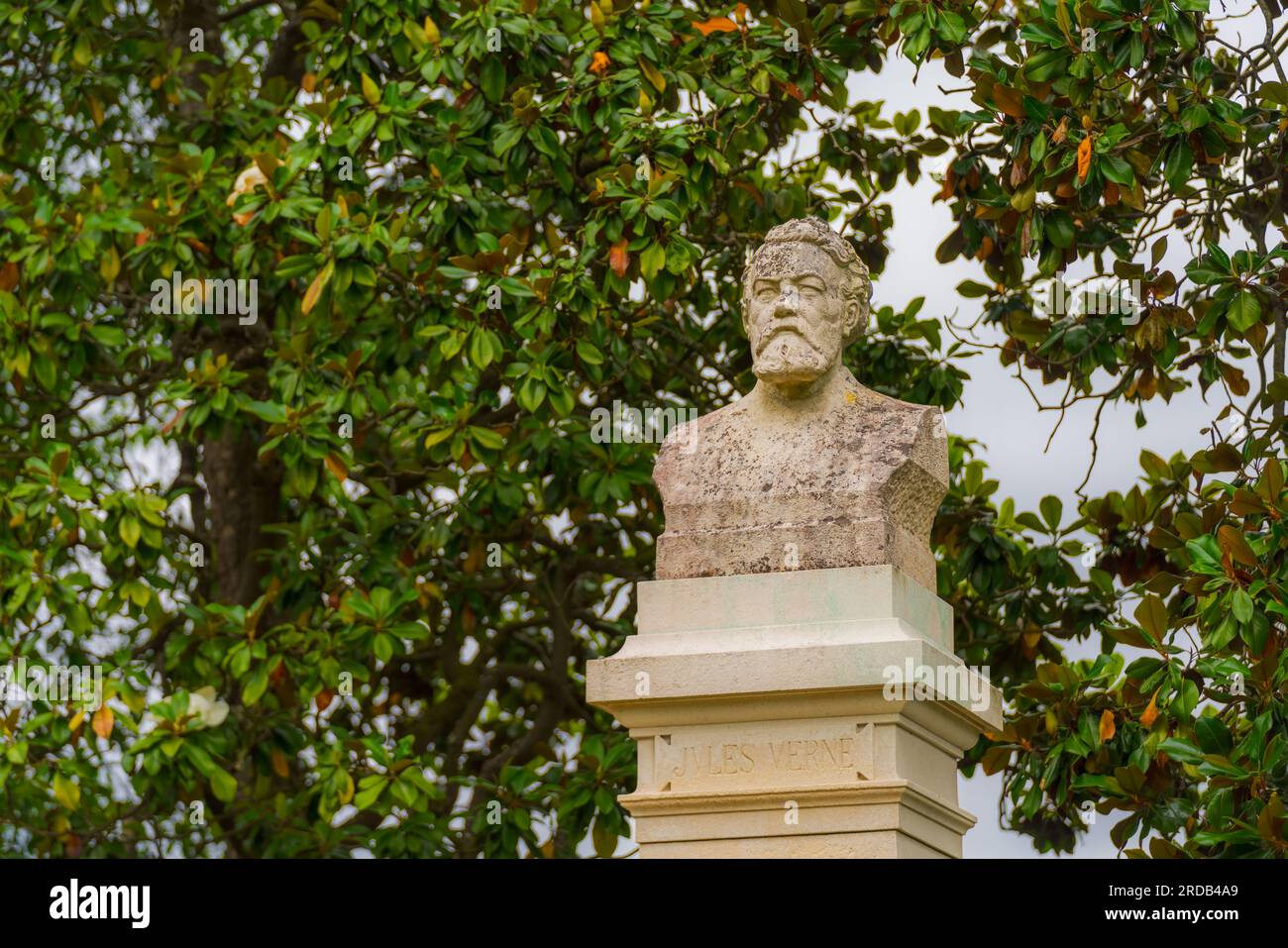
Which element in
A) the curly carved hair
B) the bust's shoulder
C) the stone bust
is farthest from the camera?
the curly carved hair

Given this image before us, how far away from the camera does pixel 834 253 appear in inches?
307

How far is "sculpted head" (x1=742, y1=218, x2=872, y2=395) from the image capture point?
7574mm

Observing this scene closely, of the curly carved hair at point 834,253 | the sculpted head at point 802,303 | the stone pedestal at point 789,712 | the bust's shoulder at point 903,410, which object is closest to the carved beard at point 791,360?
the sculpted head at point 802,303

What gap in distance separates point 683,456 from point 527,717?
5.29 m

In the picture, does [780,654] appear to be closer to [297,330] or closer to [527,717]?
[297,330]

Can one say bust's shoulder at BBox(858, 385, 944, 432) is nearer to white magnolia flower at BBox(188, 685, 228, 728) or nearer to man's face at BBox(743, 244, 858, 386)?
man's face at BBox(743, 244, 858, 386)

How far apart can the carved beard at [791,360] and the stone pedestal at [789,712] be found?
2.32 ft

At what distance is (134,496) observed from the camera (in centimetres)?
1048

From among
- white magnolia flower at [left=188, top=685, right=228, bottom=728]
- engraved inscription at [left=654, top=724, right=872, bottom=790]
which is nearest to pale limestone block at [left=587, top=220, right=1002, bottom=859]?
engraved inscription at [left=654, top=724, right=872, bottom=790]

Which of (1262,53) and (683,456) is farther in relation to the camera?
(1262,53)

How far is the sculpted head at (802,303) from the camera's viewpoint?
7.57 meters

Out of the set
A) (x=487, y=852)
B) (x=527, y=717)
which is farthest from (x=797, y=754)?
(x=527, y=717)

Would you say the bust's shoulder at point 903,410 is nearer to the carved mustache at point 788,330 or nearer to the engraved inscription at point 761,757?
the carved mustache at point 788,330

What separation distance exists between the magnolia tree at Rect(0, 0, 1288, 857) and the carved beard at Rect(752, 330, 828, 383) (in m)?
1.91
